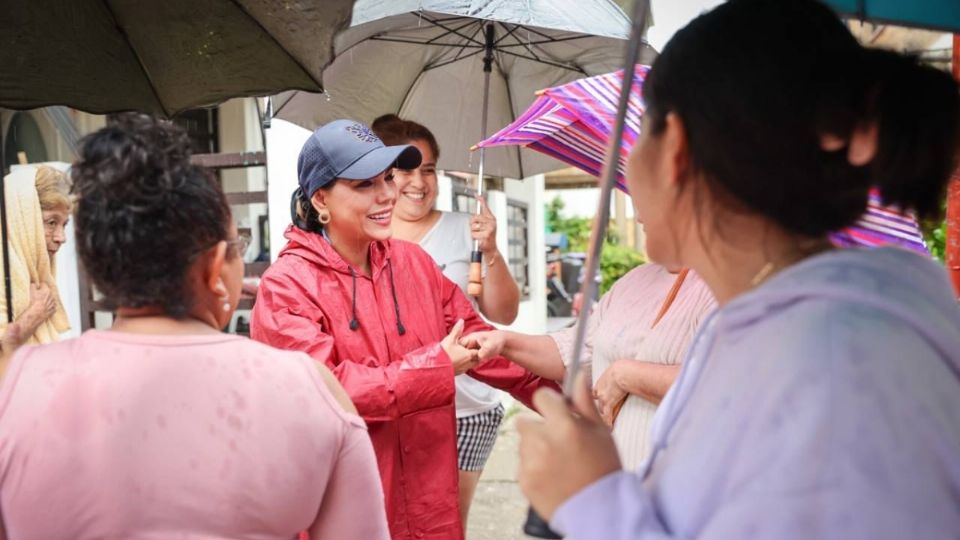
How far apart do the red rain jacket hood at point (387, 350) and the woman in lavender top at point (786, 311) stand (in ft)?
3.84

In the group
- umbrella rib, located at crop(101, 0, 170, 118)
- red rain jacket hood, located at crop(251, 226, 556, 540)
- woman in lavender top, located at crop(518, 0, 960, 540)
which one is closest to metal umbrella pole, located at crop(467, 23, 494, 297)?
red rain jacket hood, located at crop(251, 226, 556, 540)

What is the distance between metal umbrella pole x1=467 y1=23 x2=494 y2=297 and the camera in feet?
10.7

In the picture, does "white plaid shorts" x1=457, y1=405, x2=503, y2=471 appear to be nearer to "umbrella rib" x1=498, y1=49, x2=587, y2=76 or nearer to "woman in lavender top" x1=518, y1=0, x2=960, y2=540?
"umbrella rib" x1=498, y1=49, x2=587, y2=76

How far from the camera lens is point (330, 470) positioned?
58.5 inches

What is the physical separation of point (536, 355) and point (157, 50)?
151 cm

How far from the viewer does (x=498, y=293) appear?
10.9 ft

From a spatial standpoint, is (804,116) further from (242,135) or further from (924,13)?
(242,135)

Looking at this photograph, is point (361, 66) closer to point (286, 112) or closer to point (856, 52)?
point (286, 112)

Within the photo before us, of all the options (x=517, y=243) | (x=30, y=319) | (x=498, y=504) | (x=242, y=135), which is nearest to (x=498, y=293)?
(x=30, y=319)

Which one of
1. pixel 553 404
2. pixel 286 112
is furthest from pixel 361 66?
pixel 553 404

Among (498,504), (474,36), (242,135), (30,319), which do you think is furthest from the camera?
(242,135)

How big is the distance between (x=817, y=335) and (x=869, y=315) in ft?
0.20

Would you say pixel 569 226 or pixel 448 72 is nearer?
pixel 448 72

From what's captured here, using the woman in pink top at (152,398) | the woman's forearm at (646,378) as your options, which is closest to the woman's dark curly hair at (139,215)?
the woman in pink top at (152,398)
